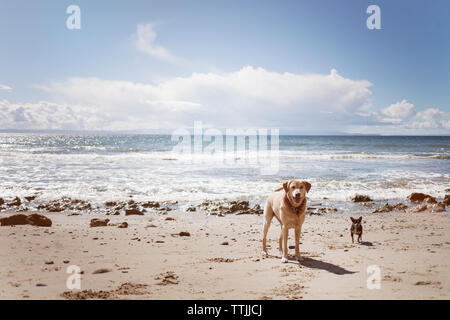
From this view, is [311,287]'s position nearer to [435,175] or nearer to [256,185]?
[256,185]

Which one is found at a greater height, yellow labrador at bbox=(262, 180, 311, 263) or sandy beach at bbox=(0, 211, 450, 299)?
yellow labrador at bbox=(262, 180, 311, 263)

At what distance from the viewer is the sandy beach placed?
158 inches

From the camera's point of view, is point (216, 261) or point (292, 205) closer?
point (292, 205)

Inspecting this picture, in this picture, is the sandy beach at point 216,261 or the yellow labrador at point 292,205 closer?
the sandy beach at point 216,261

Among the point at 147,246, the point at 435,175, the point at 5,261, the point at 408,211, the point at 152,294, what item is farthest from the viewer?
the point at 435,175

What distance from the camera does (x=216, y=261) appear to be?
18.0 ft

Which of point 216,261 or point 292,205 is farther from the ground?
point 292,205

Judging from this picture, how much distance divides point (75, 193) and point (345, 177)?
1488cm

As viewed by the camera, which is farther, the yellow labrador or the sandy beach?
the yellow labrador

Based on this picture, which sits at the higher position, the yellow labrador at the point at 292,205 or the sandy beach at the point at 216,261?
the yellow labrador at the point at 292,205

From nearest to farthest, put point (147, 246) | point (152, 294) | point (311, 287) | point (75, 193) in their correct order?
point (152, 294) → point (311, 287) → point (147, 246) → point (75, 193)

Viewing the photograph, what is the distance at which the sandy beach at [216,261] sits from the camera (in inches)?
158
